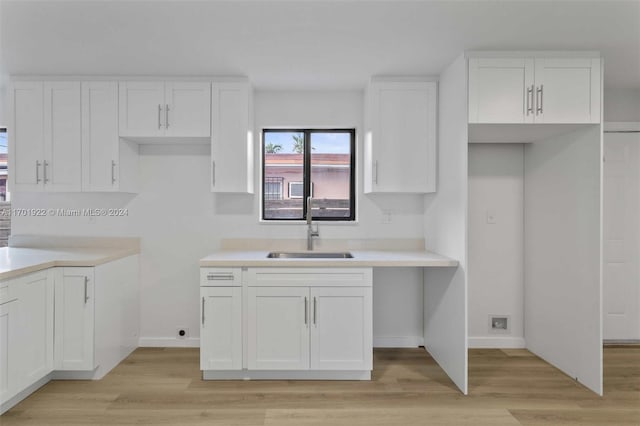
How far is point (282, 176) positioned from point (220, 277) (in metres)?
1.25

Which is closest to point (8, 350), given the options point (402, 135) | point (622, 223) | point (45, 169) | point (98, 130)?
point (45, 169)

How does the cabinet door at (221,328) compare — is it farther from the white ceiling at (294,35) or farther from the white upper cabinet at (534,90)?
the white upper cabinet at (534,90)

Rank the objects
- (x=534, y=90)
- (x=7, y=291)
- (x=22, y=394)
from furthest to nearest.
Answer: (x=534, y=90)
(x=22, y=394)
(x=7, y=291)

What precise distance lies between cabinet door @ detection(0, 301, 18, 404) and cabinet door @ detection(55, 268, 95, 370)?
0.35 meters

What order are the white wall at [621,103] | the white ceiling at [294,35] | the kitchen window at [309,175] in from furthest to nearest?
the kitchen window at [309,175] → the white wall at [621,103] → the white ceiling at [294,35]

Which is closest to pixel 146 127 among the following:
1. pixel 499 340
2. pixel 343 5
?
pixel 343 5

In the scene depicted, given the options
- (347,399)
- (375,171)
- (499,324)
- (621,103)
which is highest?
(621,103)

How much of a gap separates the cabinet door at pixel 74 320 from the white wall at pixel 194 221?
30.1 inches

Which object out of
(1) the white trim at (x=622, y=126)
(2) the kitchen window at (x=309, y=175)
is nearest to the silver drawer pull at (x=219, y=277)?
(2) the kitchen window at (x=309, y=175)

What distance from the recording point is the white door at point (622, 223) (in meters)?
3.46

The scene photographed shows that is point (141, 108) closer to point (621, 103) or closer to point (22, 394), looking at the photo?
point (22, 394)

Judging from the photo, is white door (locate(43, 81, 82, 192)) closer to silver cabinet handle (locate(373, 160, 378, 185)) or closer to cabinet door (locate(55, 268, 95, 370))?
cabinet door (locate(55, 268, 95, 370))

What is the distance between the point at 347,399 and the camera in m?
2.55

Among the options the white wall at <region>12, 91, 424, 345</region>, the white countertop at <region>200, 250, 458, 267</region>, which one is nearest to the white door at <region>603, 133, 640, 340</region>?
the white wall at <region>12, 91, 424, 345</region>
